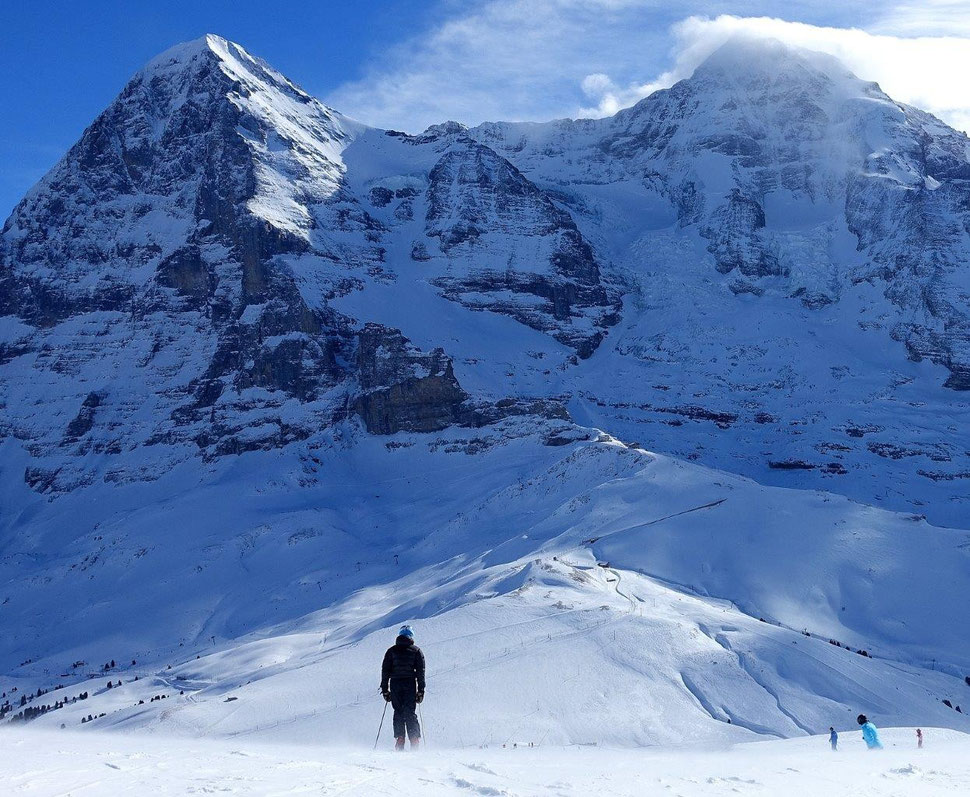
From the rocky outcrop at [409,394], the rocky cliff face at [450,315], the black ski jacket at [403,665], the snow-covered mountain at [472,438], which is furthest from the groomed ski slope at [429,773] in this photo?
the rocky outcrop at [409,394]

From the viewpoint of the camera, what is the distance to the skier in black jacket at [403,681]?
59.1 ft

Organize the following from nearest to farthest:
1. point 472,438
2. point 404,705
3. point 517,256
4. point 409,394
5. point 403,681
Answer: point 403,681, point 404,705, point 472,438, point 409,394, point 517,256

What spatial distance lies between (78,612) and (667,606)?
6827 centimetres

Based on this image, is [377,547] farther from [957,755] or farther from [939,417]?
[957,755]

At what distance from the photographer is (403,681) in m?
18.0

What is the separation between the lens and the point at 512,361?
159 metres

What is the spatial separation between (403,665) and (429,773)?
14.6 ft

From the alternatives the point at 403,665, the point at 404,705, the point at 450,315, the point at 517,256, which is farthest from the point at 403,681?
the point at 517,256

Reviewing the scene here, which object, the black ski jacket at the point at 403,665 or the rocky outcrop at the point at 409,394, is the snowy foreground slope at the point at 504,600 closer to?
the rocky outcrop at the point at 409,394

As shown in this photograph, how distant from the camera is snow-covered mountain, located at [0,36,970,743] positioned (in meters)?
55.3

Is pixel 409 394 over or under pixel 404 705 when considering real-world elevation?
over

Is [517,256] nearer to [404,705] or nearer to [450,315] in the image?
[450,315]

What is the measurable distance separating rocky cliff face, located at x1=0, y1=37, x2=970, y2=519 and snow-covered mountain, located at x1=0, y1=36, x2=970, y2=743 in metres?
0.60

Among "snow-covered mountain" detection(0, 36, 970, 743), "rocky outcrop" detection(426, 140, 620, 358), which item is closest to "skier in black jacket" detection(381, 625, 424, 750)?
"snow-covered mountain" detection(0, 36, 970, 743)
